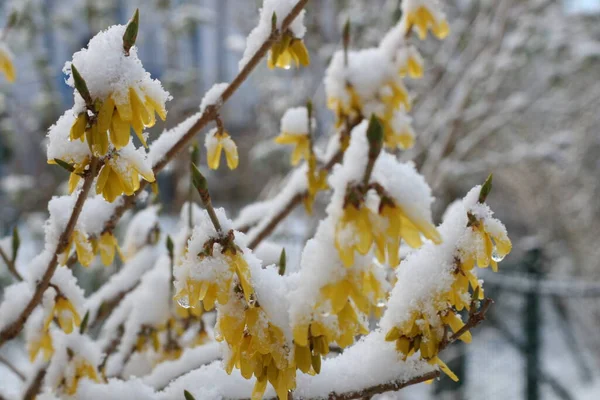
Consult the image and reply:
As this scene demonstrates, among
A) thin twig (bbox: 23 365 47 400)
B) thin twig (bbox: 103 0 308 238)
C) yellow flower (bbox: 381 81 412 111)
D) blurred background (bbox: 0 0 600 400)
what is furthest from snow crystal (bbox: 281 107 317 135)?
blurred background (bbox: 0 0 600 400)

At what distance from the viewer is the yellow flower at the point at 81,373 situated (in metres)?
1.04

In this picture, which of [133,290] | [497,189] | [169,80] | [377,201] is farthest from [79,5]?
[497,189]

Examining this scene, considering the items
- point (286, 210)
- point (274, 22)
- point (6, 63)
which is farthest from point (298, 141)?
point (6, 63)

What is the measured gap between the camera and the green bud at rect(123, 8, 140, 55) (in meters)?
0.70

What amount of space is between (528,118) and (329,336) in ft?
23.4

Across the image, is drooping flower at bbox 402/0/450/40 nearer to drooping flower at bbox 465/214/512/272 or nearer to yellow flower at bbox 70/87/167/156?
drooping flower at bbox 465/214/512/272

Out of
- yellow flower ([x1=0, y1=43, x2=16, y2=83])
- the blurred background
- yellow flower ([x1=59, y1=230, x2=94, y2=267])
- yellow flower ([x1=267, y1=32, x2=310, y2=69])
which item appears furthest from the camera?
the blurred background

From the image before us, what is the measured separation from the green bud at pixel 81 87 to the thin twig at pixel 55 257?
0.30ft

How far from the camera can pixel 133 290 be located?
1.54 metres

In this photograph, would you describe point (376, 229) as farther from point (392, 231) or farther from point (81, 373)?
point (81, 373)

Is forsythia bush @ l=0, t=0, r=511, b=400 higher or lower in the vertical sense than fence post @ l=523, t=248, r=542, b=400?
lower

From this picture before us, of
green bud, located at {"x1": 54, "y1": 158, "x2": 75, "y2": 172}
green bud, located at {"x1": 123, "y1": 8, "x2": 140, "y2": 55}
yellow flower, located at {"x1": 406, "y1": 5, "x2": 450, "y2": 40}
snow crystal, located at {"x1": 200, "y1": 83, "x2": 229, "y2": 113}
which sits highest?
yellow flower, located at {"x1": 406, "y1": 5, "x2": 450, "y2": 40}

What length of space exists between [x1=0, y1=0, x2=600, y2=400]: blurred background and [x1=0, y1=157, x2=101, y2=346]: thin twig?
1.92 meters

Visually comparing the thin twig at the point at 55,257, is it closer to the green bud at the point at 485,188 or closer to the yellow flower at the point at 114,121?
the yellow flower at the point at 114,121
